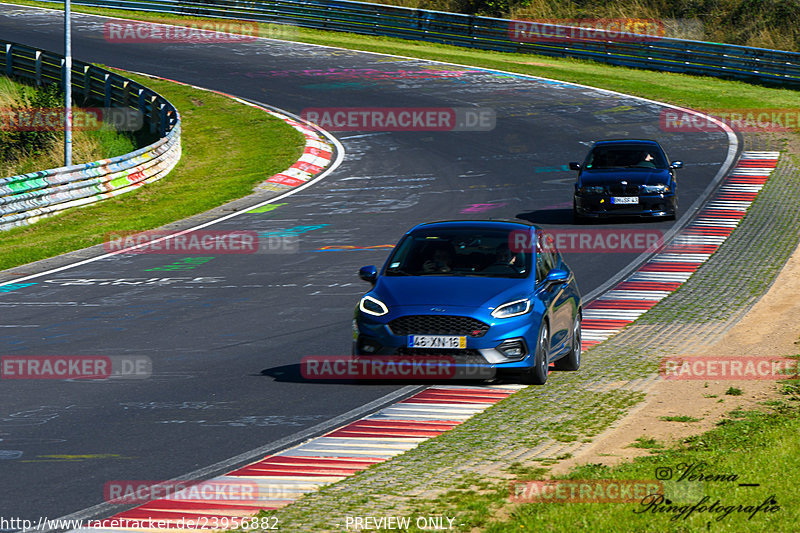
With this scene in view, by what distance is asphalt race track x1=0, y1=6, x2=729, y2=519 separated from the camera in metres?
9.62

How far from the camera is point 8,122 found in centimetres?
3816

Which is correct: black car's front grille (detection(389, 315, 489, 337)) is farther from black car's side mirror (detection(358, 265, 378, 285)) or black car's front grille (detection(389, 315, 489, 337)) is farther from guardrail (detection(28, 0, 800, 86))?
guardrail (detection(28, 0, 800, 86))

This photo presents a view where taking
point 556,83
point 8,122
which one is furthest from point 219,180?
point 556,83

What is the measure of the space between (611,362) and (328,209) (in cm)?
1397

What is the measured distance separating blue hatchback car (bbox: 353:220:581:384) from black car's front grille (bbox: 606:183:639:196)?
11.3 metres

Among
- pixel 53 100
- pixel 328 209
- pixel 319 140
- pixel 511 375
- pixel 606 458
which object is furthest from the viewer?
pixel 53 100

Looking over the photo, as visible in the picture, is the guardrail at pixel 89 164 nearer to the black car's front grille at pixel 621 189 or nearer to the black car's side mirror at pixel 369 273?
the black car's front grille at pixel 621 189

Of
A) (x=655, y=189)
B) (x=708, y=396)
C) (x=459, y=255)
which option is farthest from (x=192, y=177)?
(x=708, y=396)

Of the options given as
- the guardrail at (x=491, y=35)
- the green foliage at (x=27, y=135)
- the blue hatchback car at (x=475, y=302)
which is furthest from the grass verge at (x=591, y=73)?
the blue hatchback car at (x=475, y=302)

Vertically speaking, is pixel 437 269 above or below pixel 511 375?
above

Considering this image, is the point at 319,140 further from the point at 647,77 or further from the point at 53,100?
the point at 647,77

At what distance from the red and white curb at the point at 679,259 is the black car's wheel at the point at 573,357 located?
4.37ft

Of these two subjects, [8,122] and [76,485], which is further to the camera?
[8,122]

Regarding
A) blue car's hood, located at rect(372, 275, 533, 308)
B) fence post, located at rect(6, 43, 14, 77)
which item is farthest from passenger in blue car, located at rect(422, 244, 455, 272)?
fence post, located at rect(6, 43, 14, 77)
